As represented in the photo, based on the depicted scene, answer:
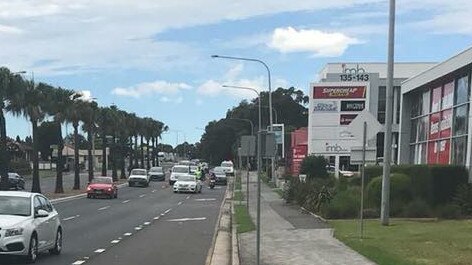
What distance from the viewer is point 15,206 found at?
1498 cm

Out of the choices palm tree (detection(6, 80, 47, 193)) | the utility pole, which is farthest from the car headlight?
palm tree (detection(6, 80, 47, 193))

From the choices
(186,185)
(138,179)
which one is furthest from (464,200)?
(138,179)

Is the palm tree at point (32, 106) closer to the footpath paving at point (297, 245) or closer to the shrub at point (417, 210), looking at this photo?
the footpath paving at point (297, 245)

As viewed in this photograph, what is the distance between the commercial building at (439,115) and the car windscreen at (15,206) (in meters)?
17.5

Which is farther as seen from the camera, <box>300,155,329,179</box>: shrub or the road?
<box>300,155,329,179</box>: shrub

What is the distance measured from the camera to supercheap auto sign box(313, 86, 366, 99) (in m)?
61.6

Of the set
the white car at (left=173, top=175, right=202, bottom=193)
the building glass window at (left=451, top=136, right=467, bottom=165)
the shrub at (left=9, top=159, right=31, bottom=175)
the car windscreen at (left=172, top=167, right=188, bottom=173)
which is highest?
the building glass window at (left=451, top=136, right=467, bottom=165)

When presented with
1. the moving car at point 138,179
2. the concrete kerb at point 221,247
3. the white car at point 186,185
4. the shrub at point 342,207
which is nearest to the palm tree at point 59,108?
the white car at point 186,185

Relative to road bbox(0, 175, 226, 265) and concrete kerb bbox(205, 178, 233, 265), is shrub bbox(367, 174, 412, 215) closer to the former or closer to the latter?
concrete kerb bbox(205, 178, 233, 265)

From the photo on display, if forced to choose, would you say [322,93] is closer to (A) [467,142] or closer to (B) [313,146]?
(B) [313,146]

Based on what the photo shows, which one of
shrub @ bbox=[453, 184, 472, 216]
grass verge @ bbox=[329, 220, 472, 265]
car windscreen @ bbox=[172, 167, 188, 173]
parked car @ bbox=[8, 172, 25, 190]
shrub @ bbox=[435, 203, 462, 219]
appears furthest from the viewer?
car windscreen @ bbox=[172, 167, 188, 173]

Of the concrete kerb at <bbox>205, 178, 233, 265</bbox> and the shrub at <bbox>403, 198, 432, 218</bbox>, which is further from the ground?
the shrub at <bbox>403, 198, 432, 218</bbox>

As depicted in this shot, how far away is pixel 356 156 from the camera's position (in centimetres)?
1953

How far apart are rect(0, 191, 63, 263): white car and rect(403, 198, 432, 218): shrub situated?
12.9 metres
